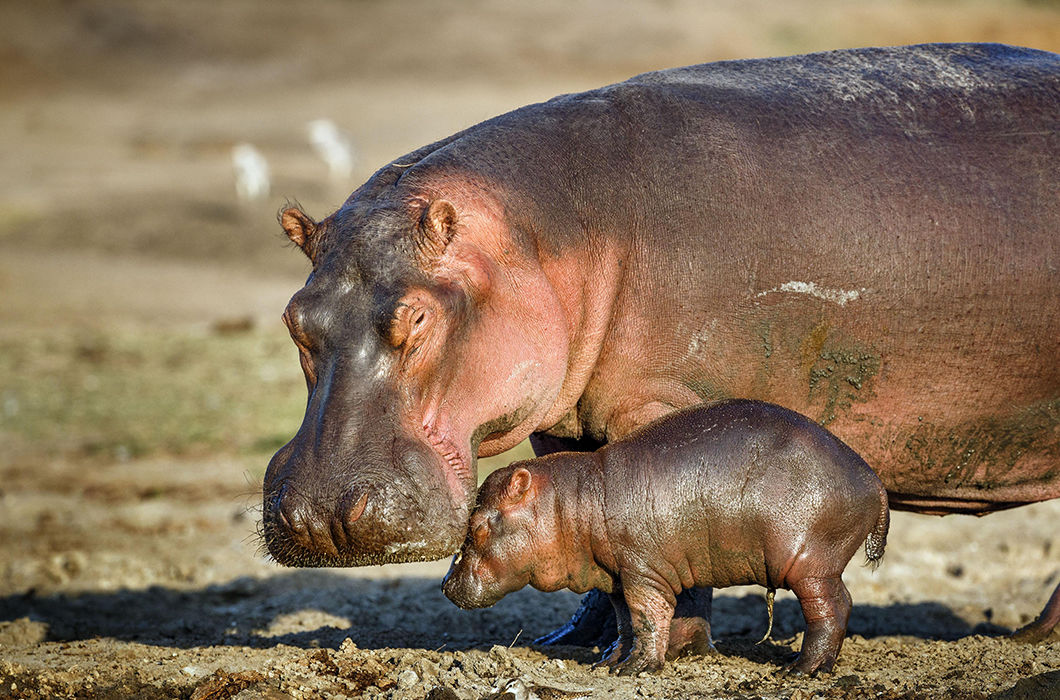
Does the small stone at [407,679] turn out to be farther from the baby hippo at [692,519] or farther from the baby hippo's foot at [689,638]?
the baby hippo's foot at [689,638]

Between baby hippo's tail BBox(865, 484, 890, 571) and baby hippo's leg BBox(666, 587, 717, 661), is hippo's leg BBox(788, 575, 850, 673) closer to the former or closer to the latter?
baby hippo's tail BBox(865, 484, 890, 571)

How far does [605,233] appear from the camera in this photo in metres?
4.41

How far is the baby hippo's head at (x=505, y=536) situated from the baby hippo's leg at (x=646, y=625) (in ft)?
1.14

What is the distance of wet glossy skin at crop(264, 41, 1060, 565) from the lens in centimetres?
406

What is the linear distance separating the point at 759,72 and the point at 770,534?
6.02ft


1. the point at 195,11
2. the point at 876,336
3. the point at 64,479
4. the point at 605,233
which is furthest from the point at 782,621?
the point at 195,11

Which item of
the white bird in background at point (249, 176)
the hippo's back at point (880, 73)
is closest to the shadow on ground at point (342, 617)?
the hippo's back at point (880, 73)

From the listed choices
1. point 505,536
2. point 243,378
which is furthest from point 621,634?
point 243,378

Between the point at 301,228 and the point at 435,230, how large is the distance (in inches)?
24.4

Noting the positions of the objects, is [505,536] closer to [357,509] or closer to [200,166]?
[357,509]

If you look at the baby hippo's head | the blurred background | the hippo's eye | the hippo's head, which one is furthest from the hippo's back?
the blurred background

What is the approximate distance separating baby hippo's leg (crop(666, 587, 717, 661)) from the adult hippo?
0.67 meters

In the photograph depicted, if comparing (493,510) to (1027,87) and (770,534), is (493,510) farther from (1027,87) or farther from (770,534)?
(1027,87)

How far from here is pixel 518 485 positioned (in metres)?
4.33
